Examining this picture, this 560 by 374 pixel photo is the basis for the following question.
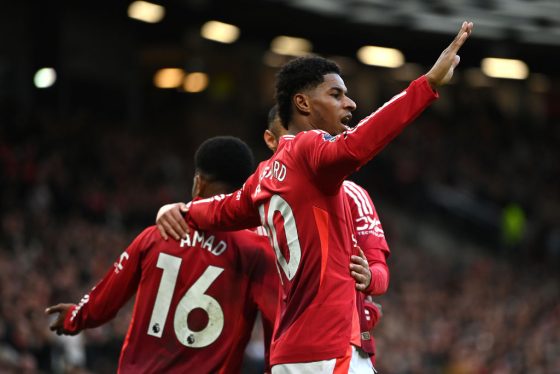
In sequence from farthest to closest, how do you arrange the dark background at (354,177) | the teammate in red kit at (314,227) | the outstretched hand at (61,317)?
the dark background at (354,177) → the outstretched hand at (61,317) → the teammate in red kit at (314,227)

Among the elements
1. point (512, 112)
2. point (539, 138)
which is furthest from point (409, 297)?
point (512, 112)

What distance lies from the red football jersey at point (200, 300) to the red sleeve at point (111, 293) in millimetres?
88

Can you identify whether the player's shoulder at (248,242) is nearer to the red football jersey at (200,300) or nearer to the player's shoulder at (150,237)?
the red football jersey at (200,300)

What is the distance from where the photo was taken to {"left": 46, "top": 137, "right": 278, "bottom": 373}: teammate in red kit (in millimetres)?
5285

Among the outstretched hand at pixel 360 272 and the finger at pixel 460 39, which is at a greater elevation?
the finger at pixel 460 39

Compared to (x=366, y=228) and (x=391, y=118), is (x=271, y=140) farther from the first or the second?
(x=391, y=118)

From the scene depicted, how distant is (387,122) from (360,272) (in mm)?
676

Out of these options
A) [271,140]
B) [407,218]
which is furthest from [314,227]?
[407,218]

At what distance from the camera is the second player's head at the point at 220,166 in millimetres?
5355

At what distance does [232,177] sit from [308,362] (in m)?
1.22

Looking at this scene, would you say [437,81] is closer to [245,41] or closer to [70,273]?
[70,273]

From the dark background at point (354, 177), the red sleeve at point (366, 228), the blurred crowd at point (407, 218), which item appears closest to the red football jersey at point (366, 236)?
the red sleeve at point (366, 228)

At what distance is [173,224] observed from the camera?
5.26 meters

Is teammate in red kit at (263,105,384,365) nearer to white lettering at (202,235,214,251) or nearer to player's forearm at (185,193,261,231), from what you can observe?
player's forearm at (185,193,261,231)
